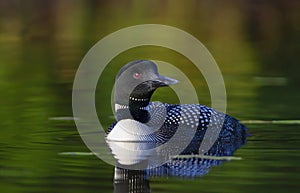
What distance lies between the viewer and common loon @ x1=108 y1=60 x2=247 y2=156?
7793 mm

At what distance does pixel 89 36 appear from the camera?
651 inches

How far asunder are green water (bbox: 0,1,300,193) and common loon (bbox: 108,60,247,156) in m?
0.24

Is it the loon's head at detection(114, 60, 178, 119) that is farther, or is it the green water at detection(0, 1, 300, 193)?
the loon's head at detection(114, 60, 178, 119)

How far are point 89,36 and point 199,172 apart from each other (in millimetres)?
10209

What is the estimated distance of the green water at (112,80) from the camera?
6.33m

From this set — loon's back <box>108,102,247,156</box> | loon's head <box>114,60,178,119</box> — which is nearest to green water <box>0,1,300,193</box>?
loon's back <box>108,102,247,156</box>

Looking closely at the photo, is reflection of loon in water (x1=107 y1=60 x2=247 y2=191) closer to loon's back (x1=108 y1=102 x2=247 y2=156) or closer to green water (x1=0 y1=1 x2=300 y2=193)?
loon's back (x1=108 y1=102 x2=247 y2=156)

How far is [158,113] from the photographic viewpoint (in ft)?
26.2

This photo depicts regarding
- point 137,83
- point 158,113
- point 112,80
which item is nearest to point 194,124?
point 158,113

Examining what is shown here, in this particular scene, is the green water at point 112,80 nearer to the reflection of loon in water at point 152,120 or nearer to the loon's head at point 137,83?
the reflection of loon in water at point 152,120

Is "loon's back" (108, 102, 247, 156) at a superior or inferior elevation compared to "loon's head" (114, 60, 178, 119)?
inferior

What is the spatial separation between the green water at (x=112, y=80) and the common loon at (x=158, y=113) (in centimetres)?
24

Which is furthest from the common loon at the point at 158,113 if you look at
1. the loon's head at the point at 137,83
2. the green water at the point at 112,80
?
the green water at the point at 112,80

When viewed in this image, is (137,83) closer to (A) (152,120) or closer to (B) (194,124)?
(A) (152,120)
